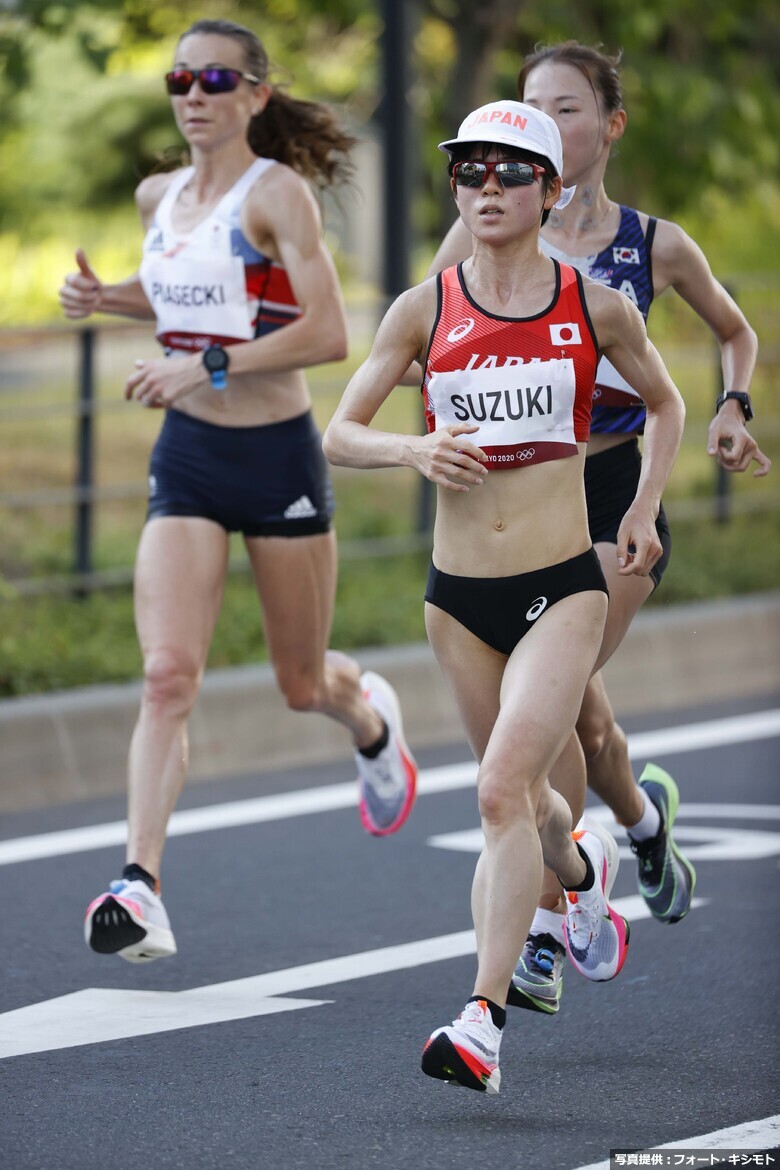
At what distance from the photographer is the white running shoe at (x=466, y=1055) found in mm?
4398

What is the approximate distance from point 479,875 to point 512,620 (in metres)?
0.57

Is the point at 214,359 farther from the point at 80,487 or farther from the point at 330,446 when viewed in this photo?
the point at 80,487

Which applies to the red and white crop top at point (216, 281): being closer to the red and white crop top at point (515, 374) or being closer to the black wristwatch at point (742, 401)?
the black wristwatch at point (742, 401)

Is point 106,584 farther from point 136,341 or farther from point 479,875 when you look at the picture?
point 479,875

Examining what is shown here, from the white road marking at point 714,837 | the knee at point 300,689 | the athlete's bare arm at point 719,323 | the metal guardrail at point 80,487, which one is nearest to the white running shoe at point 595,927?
the athlete's bare arm at point 719,323

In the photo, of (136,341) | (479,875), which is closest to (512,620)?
(479,875)

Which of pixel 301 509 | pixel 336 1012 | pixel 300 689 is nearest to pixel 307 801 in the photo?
pixel 300 689

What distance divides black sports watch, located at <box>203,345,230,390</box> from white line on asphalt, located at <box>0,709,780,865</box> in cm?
187

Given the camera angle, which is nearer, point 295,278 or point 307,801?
point 295,278

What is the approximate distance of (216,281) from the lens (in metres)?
6.41

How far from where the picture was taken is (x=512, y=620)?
16.0ft

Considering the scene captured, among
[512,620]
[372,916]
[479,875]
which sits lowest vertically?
[372,916]

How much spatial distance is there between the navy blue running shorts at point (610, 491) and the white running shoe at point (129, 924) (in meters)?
1.45

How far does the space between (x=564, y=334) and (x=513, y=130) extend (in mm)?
447
